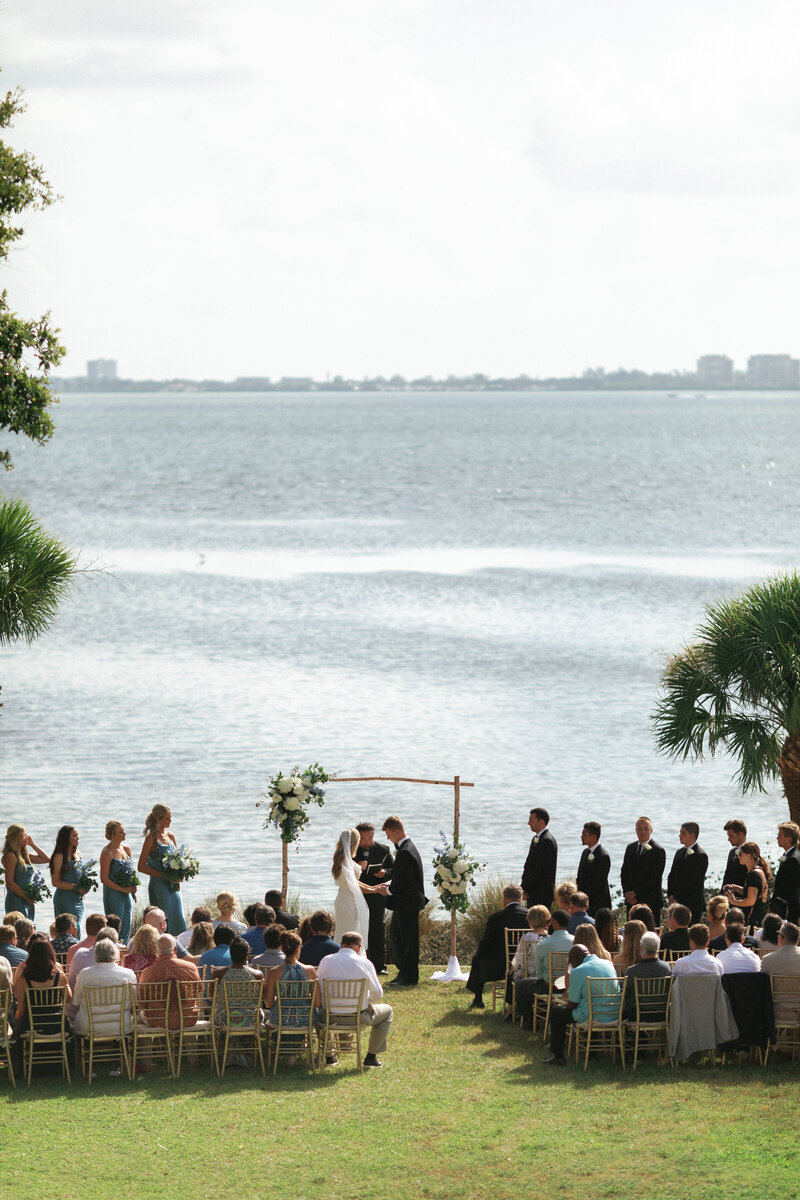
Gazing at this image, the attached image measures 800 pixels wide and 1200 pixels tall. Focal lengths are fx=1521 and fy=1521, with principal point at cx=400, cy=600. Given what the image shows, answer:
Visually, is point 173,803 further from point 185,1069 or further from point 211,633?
point 211,633

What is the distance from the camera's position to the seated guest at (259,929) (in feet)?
42.3

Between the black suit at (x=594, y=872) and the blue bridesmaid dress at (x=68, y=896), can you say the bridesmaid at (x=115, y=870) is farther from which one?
the black suit at (x=594, y=872)

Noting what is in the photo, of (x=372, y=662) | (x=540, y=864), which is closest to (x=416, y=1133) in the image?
(x=540, y=864)

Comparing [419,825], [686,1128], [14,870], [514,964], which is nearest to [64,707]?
[419,825]

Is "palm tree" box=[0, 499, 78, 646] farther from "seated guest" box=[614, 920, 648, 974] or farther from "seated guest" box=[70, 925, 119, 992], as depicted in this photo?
"seated guest" box=[614, 920, 648, 974]

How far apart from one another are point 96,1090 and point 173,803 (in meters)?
17.4

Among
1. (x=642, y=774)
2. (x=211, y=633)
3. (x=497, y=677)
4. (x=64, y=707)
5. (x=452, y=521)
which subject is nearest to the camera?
(x=642, y=774)

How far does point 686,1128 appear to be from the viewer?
10.4 meters

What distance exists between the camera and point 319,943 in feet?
41.5

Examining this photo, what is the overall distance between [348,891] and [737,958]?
12.6ft

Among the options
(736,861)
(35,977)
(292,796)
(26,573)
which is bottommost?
(35,977)

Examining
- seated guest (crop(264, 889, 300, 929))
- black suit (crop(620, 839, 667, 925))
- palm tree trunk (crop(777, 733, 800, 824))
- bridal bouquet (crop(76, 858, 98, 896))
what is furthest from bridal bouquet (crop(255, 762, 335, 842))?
palm tree trunk (crop(777, 733, 800, 824))

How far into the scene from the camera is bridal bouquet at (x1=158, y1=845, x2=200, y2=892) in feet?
50.4

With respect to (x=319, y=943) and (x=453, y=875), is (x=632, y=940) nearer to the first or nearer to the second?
(x=319, y=943)
